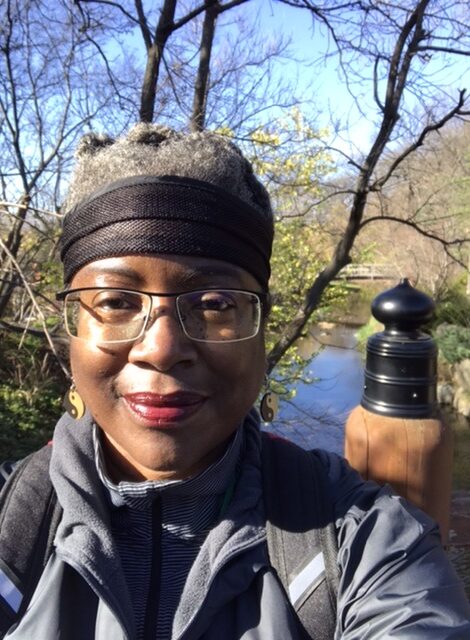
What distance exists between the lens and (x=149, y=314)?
1023 mm

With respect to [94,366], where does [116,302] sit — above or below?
above

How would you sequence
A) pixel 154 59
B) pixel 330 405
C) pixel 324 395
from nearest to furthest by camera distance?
pixel 154 59 < pixel 330 405 < pixel 324 395

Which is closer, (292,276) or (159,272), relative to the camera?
(159,272)

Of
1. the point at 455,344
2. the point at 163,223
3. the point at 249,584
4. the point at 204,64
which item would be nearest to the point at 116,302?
the point at 163,223

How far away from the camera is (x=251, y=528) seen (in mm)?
1042

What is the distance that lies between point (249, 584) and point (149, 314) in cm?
52

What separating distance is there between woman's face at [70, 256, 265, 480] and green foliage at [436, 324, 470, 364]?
12.2 meters

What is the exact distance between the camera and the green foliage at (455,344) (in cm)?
1249

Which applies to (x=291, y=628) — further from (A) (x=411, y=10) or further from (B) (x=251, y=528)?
(A) (x=411, y=10)

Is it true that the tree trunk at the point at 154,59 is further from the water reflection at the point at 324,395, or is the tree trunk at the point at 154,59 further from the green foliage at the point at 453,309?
the green foliage at the point at 453,309

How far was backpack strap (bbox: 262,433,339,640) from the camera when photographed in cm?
96

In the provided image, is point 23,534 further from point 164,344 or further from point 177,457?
point 164,344

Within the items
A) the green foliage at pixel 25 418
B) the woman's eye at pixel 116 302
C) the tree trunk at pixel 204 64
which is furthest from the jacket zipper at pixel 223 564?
the green foliage at pixel 25 418

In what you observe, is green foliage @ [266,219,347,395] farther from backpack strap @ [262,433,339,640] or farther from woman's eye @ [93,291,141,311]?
Result: woman's eye @ [93,291,141,311]
